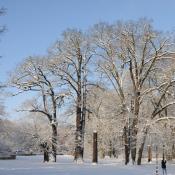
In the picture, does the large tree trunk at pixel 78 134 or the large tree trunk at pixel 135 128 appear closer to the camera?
the large tree trunk at pixel 135 128

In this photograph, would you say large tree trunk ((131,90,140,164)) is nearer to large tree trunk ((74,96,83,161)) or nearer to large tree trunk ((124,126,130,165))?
large tree trunk ((124,126,130,165))

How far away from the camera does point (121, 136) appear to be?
4847 cm

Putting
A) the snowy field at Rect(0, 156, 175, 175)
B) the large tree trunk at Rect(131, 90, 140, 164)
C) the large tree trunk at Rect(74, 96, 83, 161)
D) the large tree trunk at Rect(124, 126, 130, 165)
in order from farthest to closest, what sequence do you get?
the large tree trunk at Rect(74, 96, 83, 161), the large tree trunk at Rect(124, 126, 130, 165), the large tree trunk at Rect(131, 90, 140, 164), the snowy field at Rect(0, 156, 175, 175)

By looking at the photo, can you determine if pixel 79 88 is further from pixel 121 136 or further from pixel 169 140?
pixel 169 140

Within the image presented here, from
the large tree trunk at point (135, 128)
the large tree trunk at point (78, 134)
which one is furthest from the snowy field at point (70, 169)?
the large tree trunk at point (78, 134)

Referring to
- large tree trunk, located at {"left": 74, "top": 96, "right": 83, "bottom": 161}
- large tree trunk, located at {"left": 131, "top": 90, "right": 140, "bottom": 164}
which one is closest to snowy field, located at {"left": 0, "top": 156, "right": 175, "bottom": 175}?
large tree trunk, located at {"left": 131, "top": 90, "right": 140, "bottom": 164}

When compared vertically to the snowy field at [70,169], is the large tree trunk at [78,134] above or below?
above

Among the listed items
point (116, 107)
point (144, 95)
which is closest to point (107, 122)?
point (116, 107)

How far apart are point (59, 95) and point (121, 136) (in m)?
8.00

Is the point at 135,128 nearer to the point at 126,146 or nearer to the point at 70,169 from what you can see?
the point at 126,146

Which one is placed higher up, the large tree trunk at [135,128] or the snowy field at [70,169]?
the large tree trunk at [135,128]

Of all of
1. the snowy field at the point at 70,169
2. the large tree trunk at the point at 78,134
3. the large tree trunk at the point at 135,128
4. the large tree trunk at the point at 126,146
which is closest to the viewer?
the snowy field at the point at 70,169

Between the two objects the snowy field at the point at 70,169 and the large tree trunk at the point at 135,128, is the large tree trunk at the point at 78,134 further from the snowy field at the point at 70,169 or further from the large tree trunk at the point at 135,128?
the snowy field at the point at 70,169

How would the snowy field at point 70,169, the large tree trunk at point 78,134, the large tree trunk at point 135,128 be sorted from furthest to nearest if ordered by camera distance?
the large tree trunk at point 78,134, the large tree trunk at point 135,128, the snowy field at point 70,169
